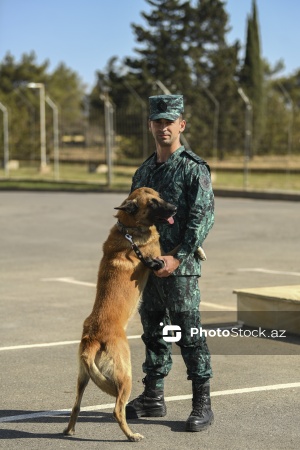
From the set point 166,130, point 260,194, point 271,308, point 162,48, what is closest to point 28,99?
point 162,48

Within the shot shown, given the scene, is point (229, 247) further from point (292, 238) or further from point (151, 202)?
point (151, 202)

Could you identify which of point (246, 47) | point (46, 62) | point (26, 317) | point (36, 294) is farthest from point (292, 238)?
point (46, 62)

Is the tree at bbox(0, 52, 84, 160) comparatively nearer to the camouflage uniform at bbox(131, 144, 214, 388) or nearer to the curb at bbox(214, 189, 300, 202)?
the curb at bbox(214, 189, 300, 202)

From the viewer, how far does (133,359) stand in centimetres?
774

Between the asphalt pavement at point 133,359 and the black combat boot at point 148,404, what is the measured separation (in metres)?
0.06

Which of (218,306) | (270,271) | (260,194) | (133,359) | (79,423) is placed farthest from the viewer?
(260,194)

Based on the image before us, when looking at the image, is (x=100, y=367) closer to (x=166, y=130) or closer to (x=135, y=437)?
(x=135, y=437)

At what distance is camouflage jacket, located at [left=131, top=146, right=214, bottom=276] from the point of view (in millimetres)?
5684

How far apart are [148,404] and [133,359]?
170cm

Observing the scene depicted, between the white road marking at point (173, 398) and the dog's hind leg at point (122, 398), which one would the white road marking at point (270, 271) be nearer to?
the white road marking at point (173, 398)

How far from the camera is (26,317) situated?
385 inches

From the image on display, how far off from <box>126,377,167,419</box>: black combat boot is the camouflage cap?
5.55 feet

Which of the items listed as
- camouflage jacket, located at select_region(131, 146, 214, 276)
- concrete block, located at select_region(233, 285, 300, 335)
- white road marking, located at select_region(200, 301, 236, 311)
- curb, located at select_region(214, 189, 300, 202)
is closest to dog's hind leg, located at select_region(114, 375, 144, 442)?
camouflage jacket, located at select_region(131, 146, 214, 276)

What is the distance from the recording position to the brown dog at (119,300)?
209 inches
